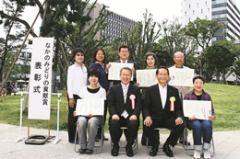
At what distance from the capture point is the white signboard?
7.27 m

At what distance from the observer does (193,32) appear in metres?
47.4

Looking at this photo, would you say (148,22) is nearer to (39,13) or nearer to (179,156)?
(39,13)

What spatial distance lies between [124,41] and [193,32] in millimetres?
24620

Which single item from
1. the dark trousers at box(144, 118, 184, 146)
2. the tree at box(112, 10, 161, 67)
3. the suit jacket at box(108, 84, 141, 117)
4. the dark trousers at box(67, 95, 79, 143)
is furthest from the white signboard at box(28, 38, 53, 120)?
the tree at box(112, 10, 161, 67)

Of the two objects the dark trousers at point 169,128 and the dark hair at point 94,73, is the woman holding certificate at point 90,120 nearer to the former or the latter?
the dark hair at point 94,73

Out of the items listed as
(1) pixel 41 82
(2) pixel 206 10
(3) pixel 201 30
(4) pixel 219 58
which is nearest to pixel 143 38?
(1) pixel 41 82

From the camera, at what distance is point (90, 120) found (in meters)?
6.18

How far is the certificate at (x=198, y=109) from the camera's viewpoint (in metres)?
6.10

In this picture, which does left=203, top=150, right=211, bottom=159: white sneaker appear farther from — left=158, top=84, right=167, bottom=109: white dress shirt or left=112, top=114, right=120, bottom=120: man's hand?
left=112, top=114, right=120, bottom=120: man's hand

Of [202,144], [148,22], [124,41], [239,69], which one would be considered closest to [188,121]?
[202,144]

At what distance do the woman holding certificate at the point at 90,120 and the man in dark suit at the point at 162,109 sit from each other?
0.80 metres

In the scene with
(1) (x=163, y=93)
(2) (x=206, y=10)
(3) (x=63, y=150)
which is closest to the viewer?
(1) (x=163, y=93)

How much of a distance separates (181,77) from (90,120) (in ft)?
6.01

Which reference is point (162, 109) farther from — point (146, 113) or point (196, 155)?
point (196, 155)
